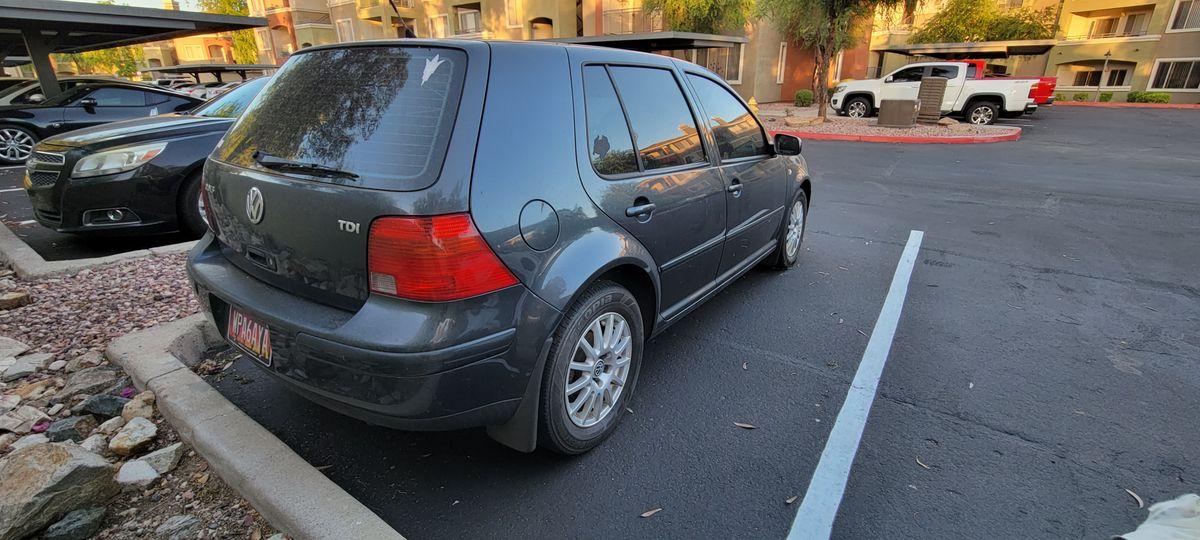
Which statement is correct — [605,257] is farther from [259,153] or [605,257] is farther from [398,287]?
[259,153]

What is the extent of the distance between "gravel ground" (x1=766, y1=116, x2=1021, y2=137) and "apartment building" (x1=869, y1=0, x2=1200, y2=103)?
1069 centimetres

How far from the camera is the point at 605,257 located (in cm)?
227

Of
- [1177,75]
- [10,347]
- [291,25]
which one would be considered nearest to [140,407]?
[10,347]

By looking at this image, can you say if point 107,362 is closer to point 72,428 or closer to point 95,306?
point 72,428

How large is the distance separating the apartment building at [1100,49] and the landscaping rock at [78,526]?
2796cm

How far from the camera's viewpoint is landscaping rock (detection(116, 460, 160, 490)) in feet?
7.19

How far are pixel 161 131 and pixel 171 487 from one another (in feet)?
12.3

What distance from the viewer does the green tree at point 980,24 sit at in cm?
2622

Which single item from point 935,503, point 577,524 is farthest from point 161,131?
point 935,503

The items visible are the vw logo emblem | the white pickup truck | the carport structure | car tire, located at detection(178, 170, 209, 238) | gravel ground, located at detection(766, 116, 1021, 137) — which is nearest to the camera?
the vw logo emblem

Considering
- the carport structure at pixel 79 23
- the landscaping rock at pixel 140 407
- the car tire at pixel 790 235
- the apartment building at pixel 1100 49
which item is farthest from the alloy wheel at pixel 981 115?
the landscaping rock at pixel 140 407

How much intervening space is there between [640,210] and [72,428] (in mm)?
2736

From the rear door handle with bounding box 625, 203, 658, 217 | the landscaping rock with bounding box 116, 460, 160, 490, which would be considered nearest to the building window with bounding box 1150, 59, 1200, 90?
the rear door handle with bounding box 625, 203, 658, 217

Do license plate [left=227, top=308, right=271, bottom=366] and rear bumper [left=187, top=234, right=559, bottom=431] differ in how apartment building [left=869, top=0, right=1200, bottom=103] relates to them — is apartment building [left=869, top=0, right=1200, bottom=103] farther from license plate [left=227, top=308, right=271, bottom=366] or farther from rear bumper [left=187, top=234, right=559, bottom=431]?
license plate [left=227, top=308, right=271, bottom=366]
